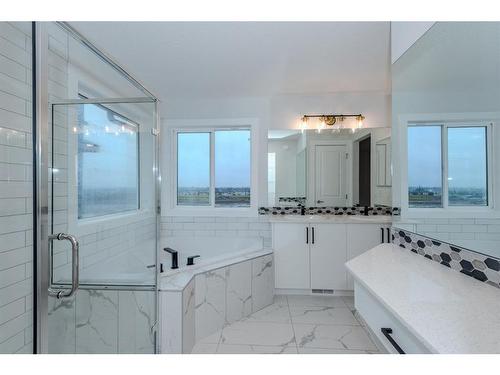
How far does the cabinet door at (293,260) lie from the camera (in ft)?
9.31

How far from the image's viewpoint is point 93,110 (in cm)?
196

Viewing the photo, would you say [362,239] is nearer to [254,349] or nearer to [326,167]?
[326,167]

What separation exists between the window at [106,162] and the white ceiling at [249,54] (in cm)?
63

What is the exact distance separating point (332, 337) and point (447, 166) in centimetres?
159

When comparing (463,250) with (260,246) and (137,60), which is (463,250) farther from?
(137,60)

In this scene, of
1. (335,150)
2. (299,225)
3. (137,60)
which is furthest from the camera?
(335,150)

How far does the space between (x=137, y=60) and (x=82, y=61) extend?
1.84 feet

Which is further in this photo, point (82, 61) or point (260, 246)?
point (260, 246)

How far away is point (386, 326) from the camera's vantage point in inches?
40.1

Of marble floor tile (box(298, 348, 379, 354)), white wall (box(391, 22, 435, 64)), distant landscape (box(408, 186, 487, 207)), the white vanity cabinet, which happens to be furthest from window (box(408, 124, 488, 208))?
marble floor tile (box(298, 348, 379, 354))

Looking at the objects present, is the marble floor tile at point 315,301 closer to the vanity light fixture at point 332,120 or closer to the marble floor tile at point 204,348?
the marble floor tile at point 204,348

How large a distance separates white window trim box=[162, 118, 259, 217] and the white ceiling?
0.41 m

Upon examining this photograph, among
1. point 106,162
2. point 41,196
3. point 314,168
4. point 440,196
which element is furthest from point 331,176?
point 41,196
